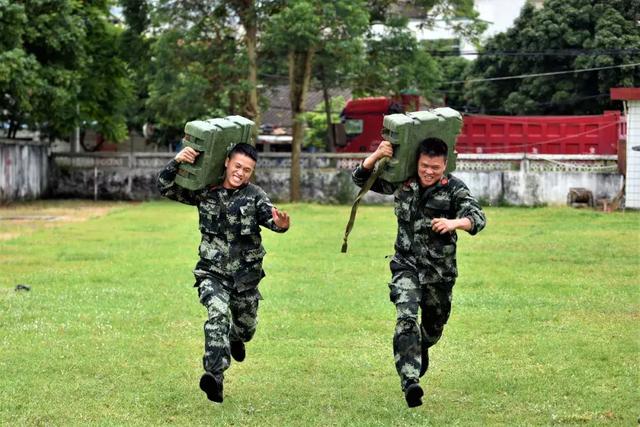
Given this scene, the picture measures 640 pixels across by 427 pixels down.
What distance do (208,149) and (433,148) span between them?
5.01 feet

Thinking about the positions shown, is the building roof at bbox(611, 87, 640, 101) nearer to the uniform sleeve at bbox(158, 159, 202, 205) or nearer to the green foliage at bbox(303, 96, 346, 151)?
the uniform sleeve at bbox(158, 159, 202, 205)

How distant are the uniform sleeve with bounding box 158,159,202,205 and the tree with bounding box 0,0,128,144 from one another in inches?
914

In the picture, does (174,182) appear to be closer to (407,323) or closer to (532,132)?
(407,323)

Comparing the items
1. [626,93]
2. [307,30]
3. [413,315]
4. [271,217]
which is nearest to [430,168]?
[413,315]

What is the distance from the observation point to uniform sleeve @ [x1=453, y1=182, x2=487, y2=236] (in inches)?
302

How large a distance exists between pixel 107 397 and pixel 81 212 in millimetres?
25635

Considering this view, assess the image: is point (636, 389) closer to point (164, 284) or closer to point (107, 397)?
point (107, 397)

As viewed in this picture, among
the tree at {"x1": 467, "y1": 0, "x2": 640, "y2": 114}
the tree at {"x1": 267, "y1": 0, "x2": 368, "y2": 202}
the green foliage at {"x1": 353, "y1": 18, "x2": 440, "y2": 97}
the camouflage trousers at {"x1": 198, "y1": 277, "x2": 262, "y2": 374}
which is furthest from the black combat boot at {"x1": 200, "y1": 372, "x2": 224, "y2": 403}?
the green foliage at {"x1": 353, "y1": 18, "x2": 440, "y2": 97}

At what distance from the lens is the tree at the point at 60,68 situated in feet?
104

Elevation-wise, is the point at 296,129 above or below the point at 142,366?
above

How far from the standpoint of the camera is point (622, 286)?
14594mm

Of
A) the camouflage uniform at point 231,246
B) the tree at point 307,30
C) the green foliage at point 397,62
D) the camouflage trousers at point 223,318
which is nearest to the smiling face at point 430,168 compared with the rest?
the camouflage uniform at point 231,246

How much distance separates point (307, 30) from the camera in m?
34.4

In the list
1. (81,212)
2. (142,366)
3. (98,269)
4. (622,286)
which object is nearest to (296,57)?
(81,212)
